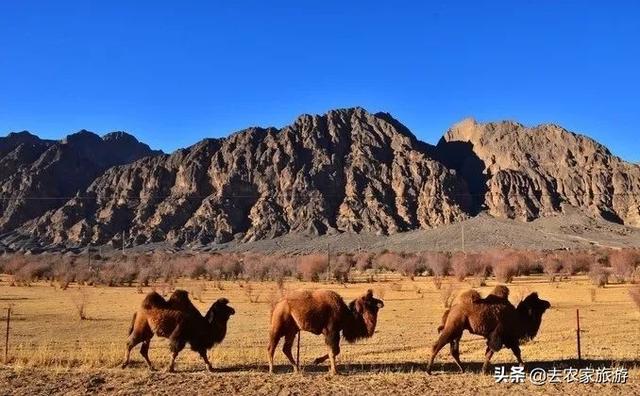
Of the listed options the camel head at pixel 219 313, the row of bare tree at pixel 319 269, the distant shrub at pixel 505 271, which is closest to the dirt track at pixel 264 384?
the camel head at pixel 219 313

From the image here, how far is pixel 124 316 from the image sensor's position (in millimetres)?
30828

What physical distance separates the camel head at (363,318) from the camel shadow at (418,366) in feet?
2.74

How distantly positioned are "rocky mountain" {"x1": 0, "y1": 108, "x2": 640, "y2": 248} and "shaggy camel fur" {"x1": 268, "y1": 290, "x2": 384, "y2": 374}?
12994 centimetres

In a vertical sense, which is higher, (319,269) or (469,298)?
(319,269)

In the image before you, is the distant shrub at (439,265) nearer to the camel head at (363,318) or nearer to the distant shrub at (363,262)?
the distant shrub at (363,262)

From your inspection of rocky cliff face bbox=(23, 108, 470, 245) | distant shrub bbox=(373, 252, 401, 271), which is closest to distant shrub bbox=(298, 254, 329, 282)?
distant shrub bbox=(373, 252, 401, 271)

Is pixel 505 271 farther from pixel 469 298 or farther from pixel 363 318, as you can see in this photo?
pixel 363 318

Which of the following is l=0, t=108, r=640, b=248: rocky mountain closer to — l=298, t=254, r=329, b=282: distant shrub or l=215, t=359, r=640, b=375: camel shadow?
l=298, t=254, r=329, b=282: distant shrub

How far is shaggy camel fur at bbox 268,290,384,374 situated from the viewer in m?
12.8

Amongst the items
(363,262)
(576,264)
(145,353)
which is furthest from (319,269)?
(145,353)

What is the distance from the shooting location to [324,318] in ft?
42.0

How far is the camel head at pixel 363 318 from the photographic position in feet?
42.6

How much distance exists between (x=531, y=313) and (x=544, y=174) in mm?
165402

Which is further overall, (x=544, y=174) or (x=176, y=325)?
(x=544, y=174)
